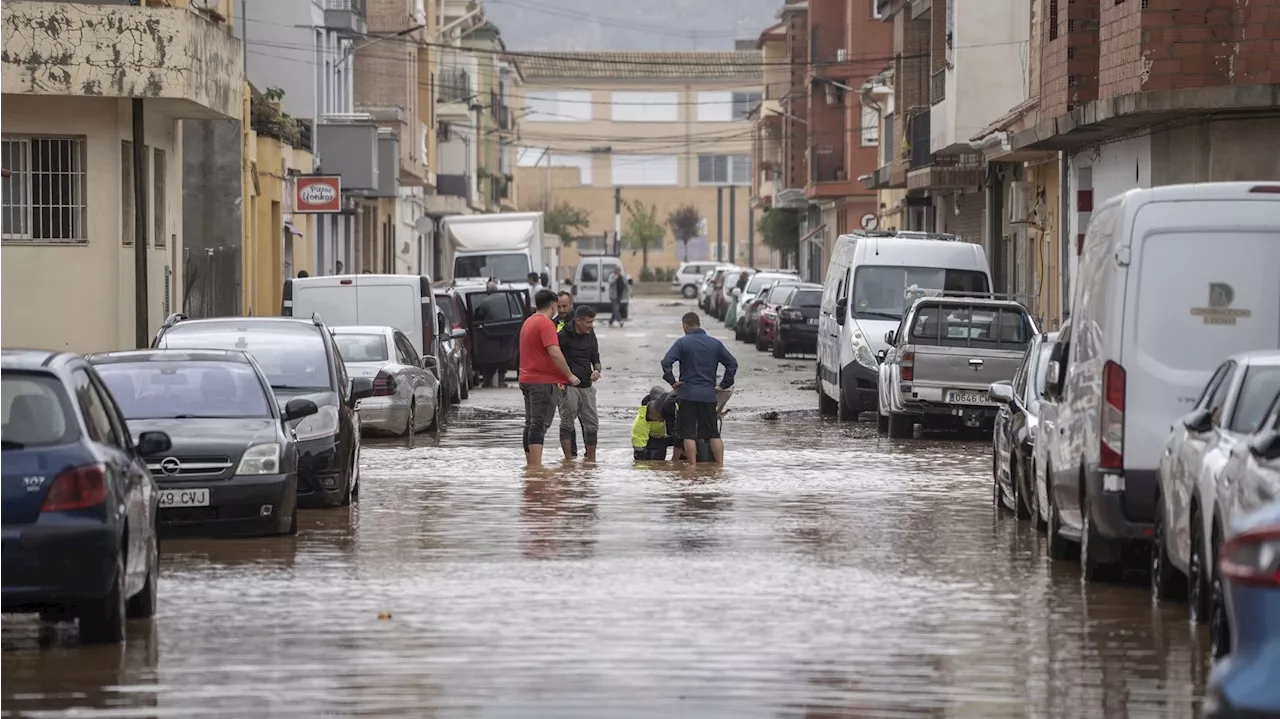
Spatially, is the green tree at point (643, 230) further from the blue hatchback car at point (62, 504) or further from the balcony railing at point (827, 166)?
the blue hatchback car at point (62, 504)

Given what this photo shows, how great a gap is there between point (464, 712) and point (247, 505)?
6651 millimetres

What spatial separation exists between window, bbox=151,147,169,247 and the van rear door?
23452mm

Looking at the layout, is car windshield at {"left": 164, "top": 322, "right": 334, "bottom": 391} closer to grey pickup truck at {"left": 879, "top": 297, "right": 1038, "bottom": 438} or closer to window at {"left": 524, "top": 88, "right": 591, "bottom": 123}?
grey pickup truck at {"left": 879, "top": 297, "right": 1038, "bottom": 438}

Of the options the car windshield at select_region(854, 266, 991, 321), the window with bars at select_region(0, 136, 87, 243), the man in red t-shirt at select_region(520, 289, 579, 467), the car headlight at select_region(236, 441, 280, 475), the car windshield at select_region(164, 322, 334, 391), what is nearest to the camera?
the car headlight at select_region(236, 441, 280, 475)

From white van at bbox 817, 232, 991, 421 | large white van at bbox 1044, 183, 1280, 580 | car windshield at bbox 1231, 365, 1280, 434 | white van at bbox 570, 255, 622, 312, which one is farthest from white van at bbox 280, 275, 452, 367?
white van at bbox 570, 255, 622, 312

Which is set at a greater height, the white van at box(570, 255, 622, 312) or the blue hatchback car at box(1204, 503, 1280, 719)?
the blue hatchback car at box(1204, 503, 1280, 719)

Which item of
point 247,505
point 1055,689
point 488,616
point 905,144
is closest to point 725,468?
point 247,505

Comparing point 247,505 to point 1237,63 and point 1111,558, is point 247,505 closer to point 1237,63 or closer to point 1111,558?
point 1111,558

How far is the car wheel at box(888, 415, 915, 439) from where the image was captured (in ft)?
90.0

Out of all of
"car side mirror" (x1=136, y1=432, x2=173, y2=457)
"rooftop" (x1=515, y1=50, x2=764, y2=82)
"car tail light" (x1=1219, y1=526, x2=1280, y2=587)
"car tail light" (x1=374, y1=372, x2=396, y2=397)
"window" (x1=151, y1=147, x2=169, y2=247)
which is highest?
"rooftop" (x1=515, y1=50, x2=764, y2=82)

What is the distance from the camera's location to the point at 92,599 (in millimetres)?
10898

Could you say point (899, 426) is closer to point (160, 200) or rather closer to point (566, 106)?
point (160, 200)

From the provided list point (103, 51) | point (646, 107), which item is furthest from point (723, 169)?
point (103, 51)

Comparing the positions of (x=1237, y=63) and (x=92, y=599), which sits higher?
(x=1237, y=63)
